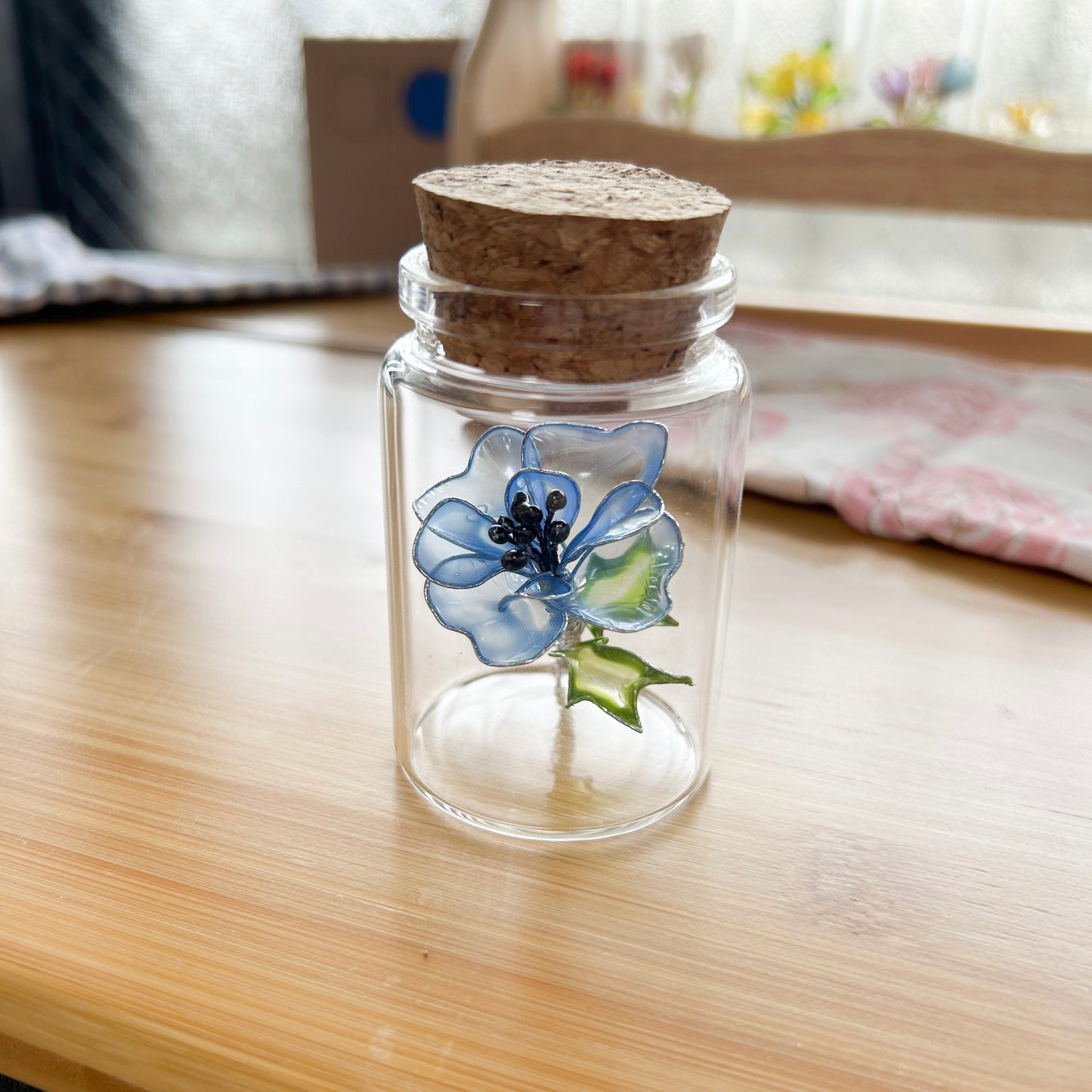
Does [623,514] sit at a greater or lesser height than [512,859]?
greater

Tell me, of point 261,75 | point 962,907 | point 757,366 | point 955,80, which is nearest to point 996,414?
point 757,366

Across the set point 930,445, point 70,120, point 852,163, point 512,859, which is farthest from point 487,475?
point 70,120

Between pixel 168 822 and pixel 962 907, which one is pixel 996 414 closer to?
pixel 962 907

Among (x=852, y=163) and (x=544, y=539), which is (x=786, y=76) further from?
(x=544, y=539)

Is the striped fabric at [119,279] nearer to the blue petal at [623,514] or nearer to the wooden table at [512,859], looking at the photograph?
the wooden table at [512,859]

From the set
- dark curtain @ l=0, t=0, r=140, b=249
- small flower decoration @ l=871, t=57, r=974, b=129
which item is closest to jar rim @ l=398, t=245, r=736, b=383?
small flower decoration @ l=871, t=57, r=974, b=129

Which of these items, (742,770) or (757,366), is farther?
(757,366)
